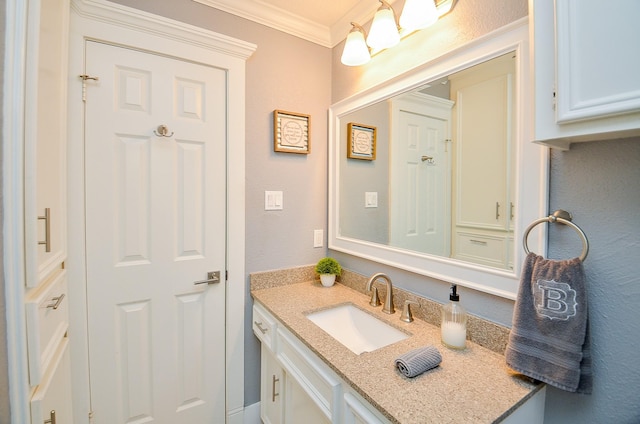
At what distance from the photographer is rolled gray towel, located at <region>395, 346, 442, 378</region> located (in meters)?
0.87

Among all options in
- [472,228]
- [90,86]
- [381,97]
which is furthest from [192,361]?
[381,97]

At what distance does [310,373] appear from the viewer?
110 centimetres

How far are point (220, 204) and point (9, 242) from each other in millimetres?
874

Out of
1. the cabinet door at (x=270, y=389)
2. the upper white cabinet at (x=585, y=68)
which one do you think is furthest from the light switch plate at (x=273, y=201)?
the upper white cabinet at (x=585, y=68)

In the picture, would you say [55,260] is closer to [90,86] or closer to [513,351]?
[90,86]

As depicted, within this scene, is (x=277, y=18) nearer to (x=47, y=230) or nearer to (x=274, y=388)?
(x=47, y=230)

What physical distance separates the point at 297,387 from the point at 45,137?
1333 millimetres

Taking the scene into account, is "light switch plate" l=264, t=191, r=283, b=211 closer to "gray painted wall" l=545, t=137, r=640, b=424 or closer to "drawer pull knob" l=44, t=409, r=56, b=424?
"drawer pull knob" l=44, t=409, r=56, b=424

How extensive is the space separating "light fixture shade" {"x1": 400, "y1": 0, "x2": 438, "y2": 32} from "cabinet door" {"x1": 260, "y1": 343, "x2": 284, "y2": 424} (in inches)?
66.3

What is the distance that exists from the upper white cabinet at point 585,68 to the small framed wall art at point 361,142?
0.94 metres

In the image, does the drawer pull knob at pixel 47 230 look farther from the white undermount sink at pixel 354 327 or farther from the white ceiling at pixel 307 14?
the white ceiling at pixel 307 14

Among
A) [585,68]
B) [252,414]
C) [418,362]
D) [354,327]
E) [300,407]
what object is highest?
[585,68]

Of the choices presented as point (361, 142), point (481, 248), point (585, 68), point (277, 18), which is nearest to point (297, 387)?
point (481, 248)

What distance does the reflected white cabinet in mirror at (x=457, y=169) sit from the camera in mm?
965
